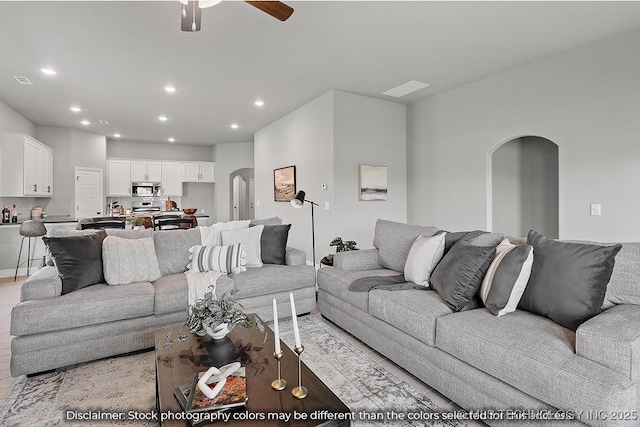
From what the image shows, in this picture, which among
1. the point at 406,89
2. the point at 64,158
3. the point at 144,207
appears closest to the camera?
the point at 406,89

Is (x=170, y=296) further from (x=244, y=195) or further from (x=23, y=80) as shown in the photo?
(x=244, y=195)

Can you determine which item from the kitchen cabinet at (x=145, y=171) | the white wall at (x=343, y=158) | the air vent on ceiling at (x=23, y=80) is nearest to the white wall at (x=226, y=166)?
the kitchen cabinet at (x=145, y=171)

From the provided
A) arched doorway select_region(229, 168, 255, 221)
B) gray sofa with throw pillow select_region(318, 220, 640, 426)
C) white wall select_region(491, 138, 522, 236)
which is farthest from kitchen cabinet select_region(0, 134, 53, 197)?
white wall select_region(491, 138, 522, 236)

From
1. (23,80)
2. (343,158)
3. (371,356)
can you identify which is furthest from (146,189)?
(371,356)

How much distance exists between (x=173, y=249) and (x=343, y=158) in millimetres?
2824

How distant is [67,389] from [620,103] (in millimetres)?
5427

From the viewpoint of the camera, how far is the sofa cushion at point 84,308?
2227 mm

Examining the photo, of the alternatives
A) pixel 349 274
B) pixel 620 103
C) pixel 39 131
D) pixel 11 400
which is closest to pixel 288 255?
pixel 349 274

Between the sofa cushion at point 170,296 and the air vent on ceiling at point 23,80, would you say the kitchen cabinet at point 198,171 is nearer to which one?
the air vent on ceiling at point 23,80

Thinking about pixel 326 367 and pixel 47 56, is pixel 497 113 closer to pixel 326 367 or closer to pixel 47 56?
pixel 326 367

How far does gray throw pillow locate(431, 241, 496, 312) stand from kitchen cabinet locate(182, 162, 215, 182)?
8.40 meters

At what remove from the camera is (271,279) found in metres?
3.16

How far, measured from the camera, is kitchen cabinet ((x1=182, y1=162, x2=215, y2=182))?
30.2ft

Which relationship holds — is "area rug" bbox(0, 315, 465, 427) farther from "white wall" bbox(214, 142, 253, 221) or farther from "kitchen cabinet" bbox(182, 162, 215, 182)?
"kitchen cabinet" bbox(182, 162, 215, 182)
